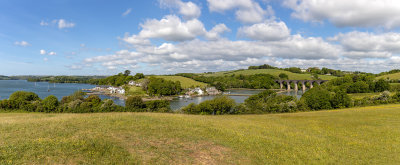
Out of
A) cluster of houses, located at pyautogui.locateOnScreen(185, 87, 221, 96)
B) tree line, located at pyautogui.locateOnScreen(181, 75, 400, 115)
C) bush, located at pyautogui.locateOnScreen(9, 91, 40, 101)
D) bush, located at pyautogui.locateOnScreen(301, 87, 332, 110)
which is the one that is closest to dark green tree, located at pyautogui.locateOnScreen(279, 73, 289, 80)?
cluster of houses, located at pyautogui.locateOnScreen(185, 87, 221, 96)

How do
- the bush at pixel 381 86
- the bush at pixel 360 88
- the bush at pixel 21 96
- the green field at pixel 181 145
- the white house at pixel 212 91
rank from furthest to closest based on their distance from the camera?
the white house at pixel 212 91 < the bush at pixel 360 88 < the bush at pixel 381 86 < the bush at pixel 21 96 < the green field at pixel 181 145

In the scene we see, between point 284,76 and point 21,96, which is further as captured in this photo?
point 284,76

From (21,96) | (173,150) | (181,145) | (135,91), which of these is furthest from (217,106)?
(135,91)

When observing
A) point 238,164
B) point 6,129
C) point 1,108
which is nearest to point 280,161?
point 238,164

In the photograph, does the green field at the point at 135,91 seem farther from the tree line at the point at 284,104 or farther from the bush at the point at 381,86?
the bush at the point at 381,86

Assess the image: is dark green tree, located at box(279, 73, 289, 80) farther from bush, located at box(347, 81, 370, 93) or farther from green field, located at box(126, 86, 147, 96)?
green field, located at box(126, 86, 147, 96)

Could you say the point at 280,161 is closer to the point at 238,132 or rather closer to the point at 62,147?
the point at 238,132

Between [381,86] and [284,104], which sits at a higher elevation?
[381,86]

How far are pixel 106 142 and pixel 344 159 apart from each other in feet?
42.7

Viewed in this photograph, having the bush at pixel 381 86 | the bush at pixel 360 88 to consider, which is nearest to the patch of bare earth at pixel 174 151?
the bush at pixel 360 88

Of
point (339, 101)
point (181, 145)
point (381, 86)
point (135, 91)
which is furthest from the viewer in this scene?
point (135, 91)

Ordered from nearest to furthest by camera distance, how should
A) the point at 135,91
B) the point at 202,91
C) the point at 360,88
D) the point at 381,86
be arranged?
the point at 381,86 < the point at 360,88 < the point at 135,91 < the point at 202,91

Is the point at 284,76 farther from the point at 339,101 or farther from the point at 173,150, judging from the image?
the point at 173,150

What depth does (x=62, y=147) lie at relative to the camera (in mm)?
10336
